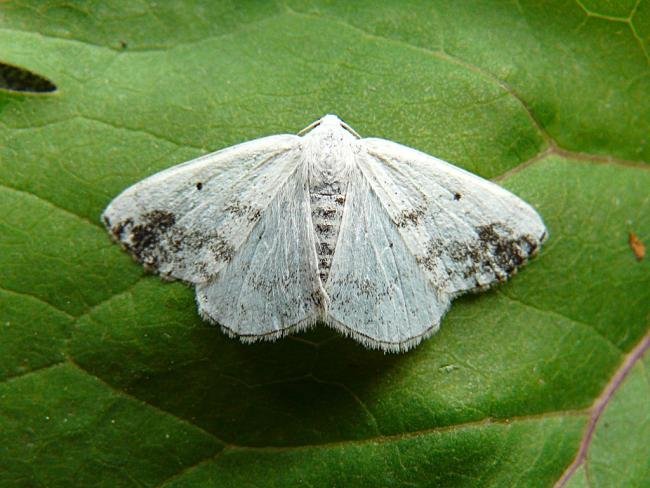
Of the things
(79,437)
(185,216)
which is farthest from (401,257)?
(79,437)

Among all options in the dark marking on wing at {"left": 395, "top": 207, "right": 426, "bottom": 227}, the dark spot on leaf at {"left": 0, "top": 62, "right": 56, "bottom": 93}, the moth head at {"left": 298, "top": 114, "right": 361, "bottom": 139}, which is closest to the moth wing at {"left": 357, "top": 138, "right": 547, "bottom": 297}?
the dark marking on wing at {"left": 395, "top": 207, "right": 426, "bottom": 227}

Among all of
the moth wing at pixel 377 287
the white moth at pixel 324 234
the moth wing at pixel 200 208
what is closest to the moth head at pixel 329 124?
the white moth at pixel 324 234

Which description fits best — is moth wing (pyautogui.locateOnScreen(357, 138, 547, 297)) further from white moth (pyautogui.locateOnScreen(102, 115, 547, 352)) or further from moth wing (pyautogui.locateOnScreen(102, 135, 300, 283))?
moth wing (pyautogui.locateOnScreen(102, 135, 300, 283))

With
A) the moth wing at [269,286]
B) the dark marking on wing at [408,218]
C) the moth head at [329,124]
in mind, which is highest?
the moth head at [329,124]

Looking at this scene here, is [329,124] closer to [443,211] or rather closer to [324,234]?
[324,234]

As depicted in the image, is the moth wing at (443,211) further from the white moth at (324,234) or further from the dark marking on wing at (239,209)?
the dark marking on wing at (239,209)

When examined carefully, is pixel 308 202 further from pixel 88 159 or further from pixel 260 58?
pixel 88 159

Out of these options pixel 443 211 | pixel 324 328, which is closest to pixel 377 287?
pixel 324 328
